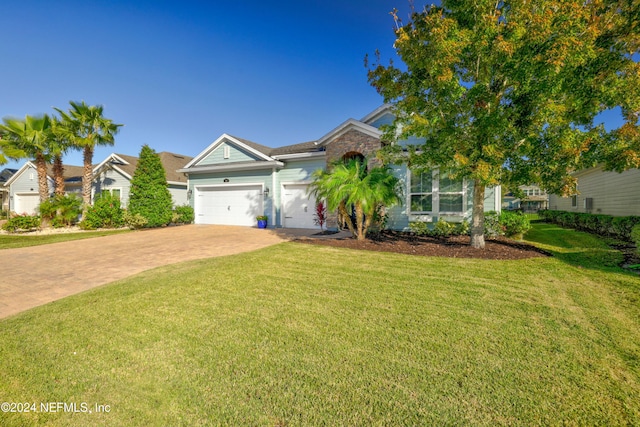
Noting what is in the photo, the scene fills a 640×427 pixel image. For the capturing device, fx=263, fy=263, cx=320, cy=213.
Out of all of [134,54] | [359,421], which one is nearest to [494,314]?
[359,421]

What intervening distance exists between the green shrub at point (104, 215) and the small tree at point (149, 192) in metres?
1.03

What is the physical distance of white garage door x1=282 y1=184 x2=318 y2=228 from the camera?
1318cm

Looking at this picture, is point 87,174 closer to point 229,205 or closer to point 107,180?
point 107,180

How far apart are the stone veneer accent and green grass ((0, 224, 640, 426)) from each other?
7.57 metres

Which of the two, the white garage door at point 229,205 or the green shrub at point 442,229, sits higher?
the white garage door at point 229,205

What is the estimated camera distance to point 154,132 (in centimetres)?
1638

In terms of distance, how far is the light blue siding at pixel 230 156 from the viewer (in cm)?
1462

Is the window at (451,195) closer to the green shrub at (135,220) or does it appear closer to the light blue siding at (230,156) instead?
the light blue siding at (230,156)

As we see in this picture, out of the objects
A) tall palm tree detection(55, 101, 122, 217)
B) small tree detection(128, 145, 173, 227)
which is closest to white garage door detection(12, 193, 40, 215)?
tall palm tree detection(55, 101, 122, 217)

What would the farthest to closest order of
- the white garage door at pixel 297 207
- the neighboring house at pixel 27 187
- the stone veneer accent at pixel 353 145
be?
1. the neighboring house at pixel 27 187
2. the white garage door at pixel 297 207
3. the stone veneer accent at pixel 353 145

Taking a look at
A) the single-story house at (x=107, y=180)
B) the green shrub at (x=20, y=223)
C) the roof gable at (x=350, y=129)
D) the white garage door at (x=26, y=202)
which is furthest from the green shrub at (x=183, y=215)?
the white garage door at (x=26, y=202)

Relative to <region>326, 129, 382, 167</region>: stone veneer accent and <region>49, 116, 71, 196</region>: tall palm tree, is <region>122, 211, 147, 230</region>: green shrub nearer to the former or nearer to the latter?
<region>49, 116, 71, 196</region>: tall palm tree

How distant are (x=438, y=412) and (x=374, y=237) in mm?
7780

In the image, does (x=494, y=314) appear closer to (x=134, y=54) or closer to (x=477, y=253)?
(x=477, y=253)
